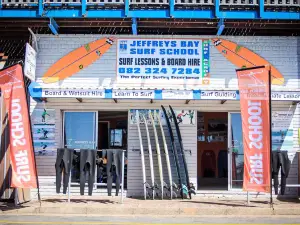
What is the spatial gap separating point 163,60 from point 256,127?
3.70 m

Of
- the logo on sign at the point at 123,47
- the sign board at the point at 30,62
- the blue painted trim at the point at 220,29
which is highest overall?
the blue painted trim at the point at 220,29

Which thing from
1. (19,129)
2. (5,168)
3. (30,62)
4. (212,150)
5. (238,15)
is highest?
(238,15)

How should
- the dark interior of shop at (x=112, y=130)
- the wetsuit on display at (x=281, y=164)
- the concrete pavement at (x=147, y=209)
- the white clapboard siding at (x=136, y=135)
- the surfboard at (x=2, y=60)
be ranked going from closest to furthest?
1. the concrete pavement at (x=147, y=209)
2. the wetsuit on display at (x=281, y=164)
3. the white clapboard siding at (x=136, y=135)
4. the surfboard at (x=2, y=60)
5. the dark interior of shop at (x=112, y=130)

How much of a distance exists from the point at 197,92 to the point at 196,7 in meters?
2.59

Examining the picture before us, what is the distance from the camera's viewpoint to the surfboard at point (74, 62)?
12062 mm

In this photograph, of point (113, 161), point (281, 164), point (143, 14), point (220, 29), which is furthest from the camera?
point (220, 29)

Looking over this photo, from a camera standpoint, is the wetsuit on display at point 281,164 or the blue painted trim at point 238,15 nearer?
the wetsuit on display at point 281,164

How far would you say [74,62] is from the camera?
12086 mm

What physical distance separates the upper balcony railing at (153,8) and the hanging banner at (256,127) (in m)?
2.57

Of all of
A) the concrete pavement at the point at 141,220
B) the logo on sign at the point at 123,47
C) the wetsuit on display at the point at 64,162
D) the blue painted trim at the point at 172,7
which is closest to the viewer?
the concrete pavement at the point at 141,220

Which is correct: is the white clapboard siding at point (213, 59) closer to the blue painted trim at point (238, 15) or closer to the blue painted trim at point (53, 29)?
the blue painted trim at point (53, 29)

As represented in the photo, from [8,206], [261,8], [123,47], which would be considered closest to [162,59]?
[123,47]

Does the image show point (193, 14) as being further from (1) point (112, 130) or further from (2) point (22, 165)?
(2) point (22, 165)

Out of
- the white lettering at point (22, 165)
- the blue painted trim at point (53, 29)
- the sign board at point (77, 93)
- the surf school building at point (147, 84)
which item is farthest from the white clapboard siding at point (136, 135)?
the white lettering at point (22, 165)
